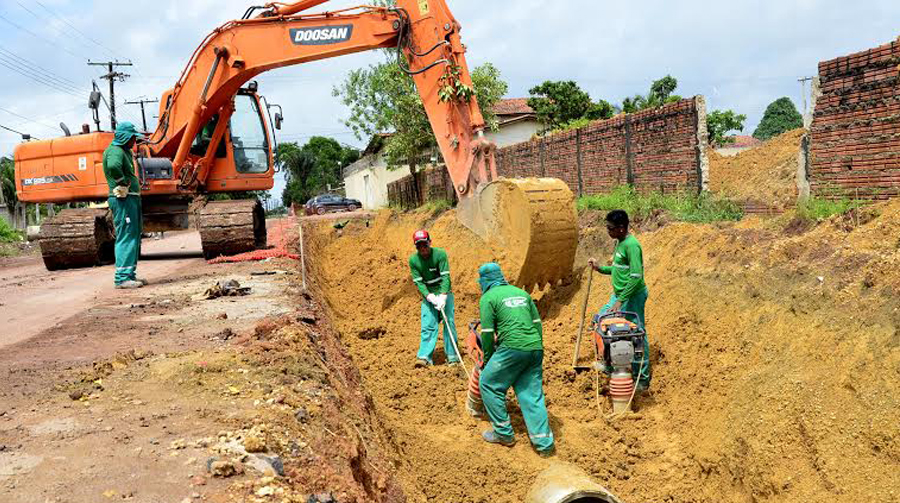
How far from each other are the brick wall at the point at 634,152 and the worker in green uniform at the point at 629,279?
15.6ft

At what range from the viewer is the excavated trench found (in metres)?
4.83

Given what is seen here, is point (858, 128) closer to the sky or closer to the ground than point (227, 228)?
closer to the sky

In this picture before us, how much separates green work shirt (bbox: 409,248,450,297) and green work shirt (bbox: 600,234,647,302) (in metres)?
2.10

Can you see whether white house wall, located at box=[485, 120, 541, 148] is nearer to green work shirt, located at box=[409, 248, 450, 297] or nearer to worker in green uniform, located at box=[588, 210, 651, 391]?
green work shirt, located at box=[409, 248, 450, 297]

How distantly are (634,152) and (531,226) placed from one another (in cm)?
510

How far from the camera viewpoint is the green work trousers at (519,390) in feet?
19.0

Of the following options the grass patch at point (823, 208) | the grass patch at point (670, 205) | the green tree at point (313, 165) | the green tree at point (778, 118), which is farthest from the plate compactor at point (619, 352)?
the green tree at point (313, 165)

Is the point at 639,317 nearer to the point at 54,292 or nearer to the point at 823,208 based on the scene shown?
the point at 823,208

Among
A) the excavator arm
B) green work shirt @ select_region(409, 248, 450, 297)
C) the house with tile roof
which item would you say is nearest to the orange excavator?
the excavator arm

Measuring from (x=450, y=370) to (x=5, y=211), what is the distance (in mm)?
31953

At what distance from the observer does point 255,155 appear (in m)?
13.5

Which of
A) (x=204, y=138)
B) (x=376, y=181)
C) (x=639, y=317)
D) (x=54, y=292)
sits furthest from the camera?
(x=376, y=181)

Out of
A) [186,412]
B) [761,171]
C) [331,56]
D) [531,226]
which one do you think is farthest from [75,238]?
[761,171]

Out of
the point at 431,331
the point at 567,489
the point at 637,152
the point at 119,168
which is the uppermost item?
the point at 119,168
